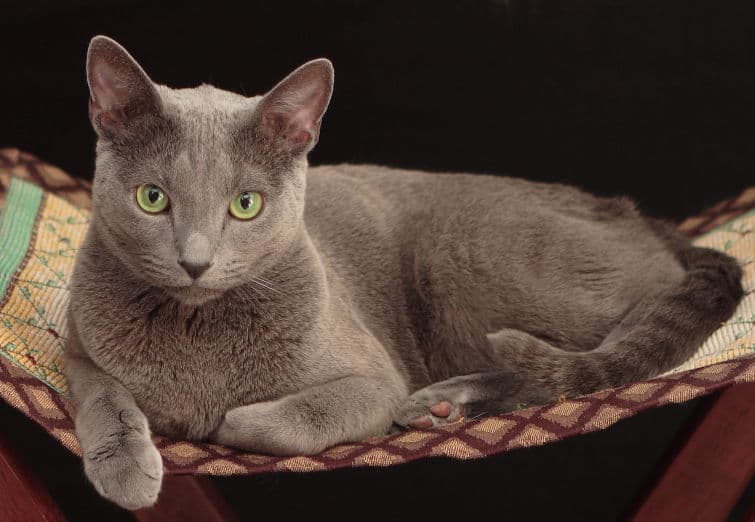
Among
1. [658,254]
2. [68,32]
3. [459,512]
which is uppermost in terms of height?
[68,32]

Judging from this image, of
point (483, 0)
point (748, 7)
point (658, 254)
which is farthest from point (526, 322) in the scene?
point (748, 7)

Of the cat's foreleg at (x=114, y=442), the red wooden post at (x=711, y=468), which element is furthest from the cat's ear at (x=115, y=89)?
the red wooden post at (x=711, y=468)

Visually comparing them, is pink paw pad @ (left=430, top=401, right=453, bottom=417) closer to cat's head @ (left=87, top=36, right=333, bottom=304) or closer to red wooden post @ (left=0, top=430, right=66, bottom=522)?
cat's head @ (left=87, top=36, right=333, bottom=304)

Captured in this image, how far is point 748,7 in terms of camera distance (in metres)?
2.62

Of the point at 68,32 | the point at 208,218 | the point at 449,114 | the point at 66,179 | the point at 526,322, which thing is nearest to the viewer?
the point at 208,218

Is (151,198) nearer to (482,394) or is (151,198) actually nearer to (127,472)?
(127,472)

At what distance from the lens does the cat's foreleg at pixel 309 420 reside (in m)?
1.48

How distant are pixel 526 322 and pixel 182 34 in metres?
1.30

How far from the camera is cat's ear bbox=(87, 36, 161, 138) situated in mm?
1431

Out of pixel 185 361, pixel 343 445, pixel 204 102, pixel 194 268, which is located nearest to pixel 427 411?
pixel 343 445

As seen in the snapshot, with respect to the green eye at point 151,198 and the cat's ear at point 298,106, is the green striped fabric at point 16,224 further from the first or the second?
the cat's ear at point 298,106

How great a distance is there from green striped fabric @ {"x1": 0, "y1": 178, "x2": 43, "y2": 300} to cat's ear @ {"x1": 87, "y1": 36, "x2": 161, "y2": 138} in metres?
0.48

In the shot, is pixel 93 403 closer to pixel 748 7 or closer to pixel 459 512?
pixel 459 512

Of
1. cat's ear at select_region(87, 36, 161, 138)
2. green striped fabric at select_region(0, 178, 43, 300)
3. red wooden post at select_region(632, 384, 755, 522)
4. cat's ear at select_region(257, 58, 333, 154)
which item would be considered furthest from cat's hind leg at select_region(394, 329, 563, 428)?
green striped fabric at select_region(0, 178, 43, 300)
